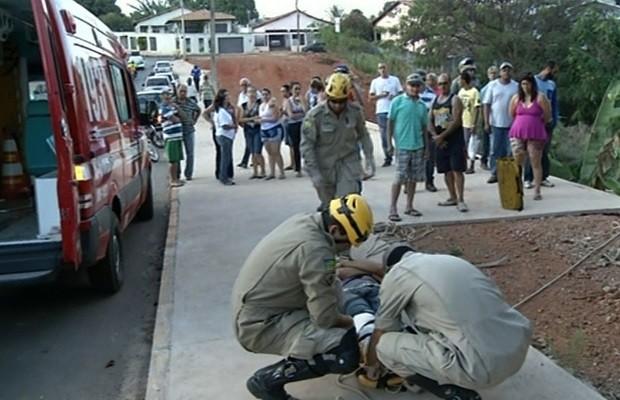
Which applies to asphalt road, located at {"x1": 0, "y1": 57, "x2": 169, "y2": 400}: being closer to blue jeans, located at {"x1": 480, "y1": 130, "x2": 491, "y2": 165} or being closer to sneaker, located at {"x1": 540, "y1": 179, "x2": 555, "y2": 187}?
sneaker, located at {"x1": 540, "y1": 179, "x2": 555, "y2": 187}

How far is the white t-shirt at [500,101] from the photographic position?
10.3 meters

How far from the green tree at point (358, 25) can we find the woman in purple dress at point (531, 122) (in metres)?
62.7

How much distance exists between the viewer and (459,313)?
11.5 feet

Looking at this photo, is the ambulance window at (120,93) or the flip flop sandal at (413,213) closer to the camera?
the ambulance window at (120,93)

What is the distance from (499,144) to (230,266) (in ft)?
16.7

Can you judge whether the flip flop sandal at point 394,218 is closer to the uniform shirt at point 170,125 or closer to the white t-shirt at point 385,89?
the uniform shirt at point 170,125

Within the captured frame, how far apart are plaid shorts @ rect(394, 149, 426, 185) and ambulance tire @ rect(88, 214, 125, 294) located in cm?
337

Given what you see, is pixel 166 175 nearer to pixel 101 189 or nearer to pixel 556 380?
pixel 101 189

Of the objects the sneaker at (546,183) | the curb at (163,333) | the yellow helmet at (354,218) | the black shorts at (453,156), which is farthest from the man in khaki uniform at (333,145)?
the sneaker at (546,183)

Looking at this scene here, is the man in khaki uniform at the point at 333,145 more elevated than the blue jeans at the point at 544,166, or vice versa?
the man in khaki uniform at the point at 333,145

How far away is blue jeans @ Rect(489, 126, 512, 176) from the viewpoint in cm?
1038

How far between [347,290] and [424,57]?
2555cm

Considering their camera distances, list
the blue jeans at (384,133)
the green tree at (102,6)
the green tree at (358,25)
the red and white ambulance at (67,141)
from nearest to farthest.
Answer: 1. the red and white ambulance at (67,141)
2. the blue jeans at (384,133)
3. the green tree at (358,25)
4. the green tree at (102,6)

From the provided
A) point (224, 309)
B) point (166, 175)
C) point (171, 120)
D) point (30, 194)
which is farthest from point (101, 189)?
point (166, 175)
